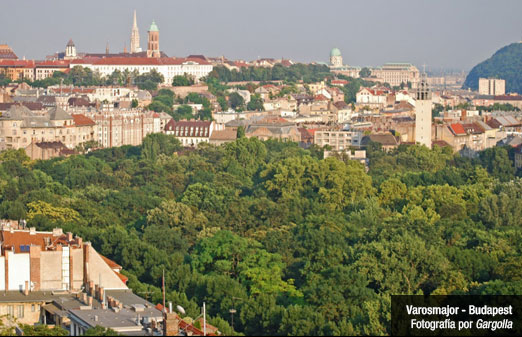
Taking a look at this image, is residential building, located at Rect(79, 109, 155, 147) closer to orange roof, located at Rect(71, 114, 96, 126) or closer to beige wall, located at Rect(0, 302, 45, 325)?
orange roof, located at Rect(71, 114, 96, 126)

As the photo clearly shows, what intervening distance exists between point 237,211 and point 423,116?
42371 mm

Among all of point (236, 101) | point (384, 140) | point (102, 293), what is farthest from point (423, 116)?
point (102, 293)

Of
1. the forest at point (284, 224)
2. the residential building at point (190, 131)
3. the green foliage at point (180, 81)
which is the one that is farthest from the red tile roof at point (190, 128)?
the green foliage at point (180, 81)

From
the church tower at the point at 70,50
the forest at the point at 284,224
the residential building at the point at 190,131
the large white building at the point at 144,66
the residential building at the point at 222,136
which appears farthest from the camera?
the church tower at the point at 70,50

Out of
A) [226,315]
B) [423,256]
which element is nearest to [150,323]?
[226,315]

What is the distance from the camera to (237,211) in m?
54.3

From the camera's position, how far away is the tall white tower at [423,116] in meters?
93.3

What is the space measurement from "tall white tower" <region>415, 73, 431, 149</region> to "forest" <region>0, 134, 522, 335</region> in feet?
19.8

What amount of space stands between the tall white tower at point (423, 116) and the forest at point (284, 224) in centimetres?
604

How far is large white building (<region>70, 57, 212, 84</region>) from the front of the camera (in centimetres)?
14438

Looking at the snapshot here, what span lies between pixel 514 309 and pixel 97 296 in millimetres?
9767

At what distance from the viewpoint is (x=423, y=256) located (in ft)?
126

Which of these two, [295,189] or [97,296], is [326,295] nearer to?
[97,296]

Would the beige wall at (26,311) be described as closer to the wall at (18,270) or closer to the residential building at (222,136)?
the wall at (18,270)
